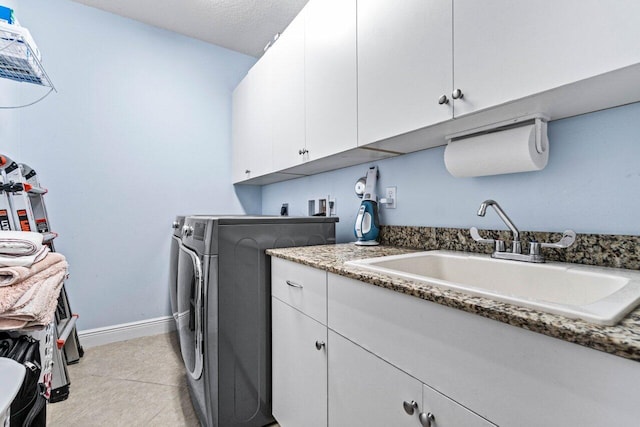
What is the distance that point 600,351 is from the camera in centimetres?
44

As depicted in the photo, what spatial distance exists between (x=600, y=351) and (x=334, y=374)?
77 centimetres

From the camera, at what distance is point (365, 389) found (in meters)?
0.89

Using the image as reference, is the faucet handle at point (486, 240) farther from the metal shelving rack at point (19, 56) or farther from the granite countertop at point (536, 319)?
the metal shelving rack at point (19, 56)

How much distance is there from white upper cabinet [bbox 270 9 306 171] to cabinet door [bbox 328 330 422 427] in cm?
113

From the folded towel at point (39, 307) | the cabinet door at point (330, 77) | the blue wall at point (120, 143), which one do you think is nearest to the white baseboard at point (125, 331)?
the blue wall at point (120, 143)

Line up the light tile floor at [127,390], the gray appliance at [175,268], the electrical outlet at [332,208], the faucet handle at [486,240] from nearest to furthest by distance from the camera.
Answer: the faucet handle at [486,240] → the light tile floor at [127,390] → the gray appliance at [175,268] → the electrical outlet at [332,208]

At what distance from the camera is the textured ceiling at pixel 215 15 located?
2178 millimetres

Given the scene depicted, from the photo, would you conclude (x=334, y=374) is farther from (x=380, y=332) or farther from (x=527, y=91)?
(x=527, y=91)

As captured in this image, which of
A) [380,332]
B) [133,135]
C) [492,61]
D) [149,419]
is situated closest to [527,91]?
[492,61]

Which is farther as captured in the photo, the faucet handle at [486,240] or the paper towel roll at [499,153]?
the faucet handle at [486,240]

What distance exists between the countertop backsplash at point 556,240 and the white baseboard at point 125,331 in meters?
2.24

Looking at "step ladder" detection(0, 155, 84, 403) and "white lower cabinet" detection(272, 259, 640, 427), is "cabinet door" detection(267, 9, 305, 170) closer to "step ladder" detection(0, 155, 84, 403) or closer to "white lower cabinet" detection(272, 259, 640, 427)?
"white lower cabinet" detection(272, 259, 640, 427)

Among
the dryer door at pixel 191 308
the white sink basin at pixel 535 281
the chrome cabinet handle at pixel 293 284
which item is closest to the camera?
the white sink basin at pixel 535 281

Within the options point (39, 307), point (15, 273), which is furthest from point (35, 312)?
point (15, 273)
